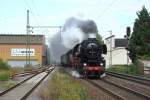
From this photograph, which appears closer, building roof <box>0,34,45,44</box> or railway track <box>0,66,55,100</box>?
railway track <box>0,66,55,100</box>

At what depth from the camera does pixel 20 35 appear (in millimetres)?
120250

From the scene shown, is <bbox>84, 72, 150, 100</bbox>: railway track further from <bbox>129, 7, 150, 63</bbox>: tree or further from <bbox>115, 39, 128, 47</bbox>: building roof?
<bbox>115, 39, 128, 47</bbox>: building roof

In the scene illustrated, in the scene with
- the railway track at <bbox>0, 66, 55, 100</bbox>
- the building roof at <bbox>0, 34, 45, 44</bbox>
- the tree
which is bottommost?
the railway track at <bbox>0, 66, 55, 100</bbox>

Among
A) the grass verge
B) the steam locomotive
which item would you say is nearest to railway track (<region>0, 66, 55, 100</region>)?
the grass verge

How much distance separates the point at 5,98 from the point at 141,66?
33.8 meters

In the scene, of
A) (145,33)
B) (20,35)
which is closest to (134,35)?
(145,33)

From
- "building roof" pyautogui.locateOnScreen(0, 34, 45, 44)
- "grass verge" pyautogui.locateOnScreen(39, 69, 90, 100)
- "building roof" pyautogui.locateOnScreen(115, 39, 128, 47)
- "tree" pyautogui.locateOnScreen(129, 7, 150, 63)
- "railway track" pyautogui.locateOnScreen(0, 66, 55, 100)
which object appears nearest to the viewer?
"grass verge" pyautogui.locateOnScreen(39, 69, 90, 100)

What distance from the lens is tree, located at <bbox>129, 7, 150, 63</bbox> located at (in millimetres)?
66125

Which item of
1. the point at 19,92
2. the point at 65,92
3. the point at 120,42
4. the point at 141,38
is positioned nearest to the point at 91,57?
the point at 19,92

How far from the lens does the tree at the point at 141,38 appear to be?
6612 cm

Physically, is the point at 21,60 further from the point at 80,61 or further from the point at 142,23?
the point at 80,61

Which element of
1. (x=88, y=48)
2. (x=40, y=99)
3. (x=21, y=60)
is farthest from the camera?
(x=21, y=60)

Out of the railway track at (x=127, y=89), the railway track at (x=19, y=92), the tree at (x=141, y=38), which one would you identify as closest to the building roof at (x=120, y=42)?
the tree at (x=141, y=38)

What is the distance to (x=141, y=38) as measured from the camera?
220ft
